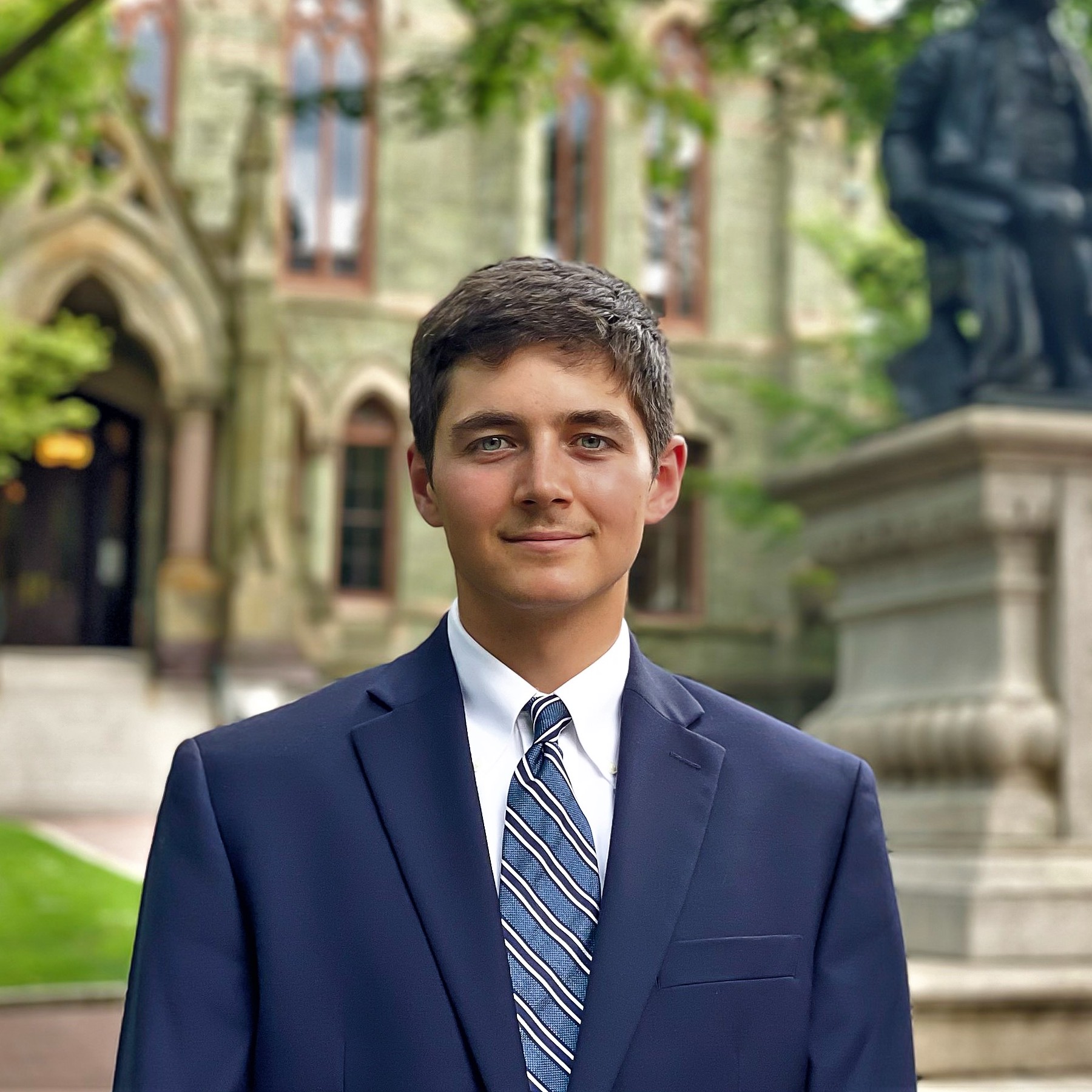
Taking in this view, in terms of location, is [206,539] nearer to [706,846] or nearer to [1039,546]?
[1039,546]

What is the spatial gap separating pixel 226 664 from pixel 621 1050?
19815mm

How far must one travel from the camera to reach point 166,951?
6.04 feet

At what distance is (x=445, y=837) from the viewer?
1888mm

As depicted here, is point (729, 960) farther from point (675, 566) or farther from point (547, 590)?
point (675, 566)

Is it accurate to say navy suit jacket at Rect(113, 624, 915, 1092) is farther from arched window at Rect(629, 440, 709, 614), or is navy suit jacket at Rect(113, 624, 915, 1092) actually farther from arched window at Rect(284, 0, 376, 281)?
arched window at Rect(629, 440, 709, 614)

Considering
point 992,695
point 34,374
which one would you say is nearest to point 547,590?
point 992,695

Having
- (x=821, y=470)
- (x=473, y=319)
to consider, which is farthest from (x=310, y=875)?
(x=821, y=470)

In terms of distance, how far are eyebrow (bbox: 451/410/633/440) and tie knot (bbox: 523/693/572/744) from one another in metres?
0.31

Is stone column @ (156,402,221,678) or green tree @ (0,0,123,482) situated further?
stone column @ (156,402,221,678)

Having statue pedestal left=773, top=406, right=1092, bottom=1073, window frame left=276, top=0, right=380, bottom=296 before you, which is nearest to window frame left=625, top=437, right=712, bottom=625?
window frame left=276, top=0, right=380, bottom=296

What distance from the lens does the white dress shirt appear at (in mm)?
1954

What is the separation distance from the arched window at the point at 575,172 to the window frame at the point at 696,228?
1.00m

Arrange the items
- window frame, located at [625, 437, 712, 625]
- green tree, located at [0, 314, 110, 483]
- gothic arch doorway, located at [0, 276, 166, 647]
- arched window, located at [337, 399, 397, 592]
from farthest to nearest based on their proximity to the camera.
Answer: window frame, located at [625, 437, 712, 625]
arched window, located at [337, 399, 397, 592]
gothic arch doorway, located at [0, 276, 166, 647]
green tree, located at [0, 314, 110, 483]

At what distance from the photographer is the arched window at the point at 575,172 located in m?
28.3
